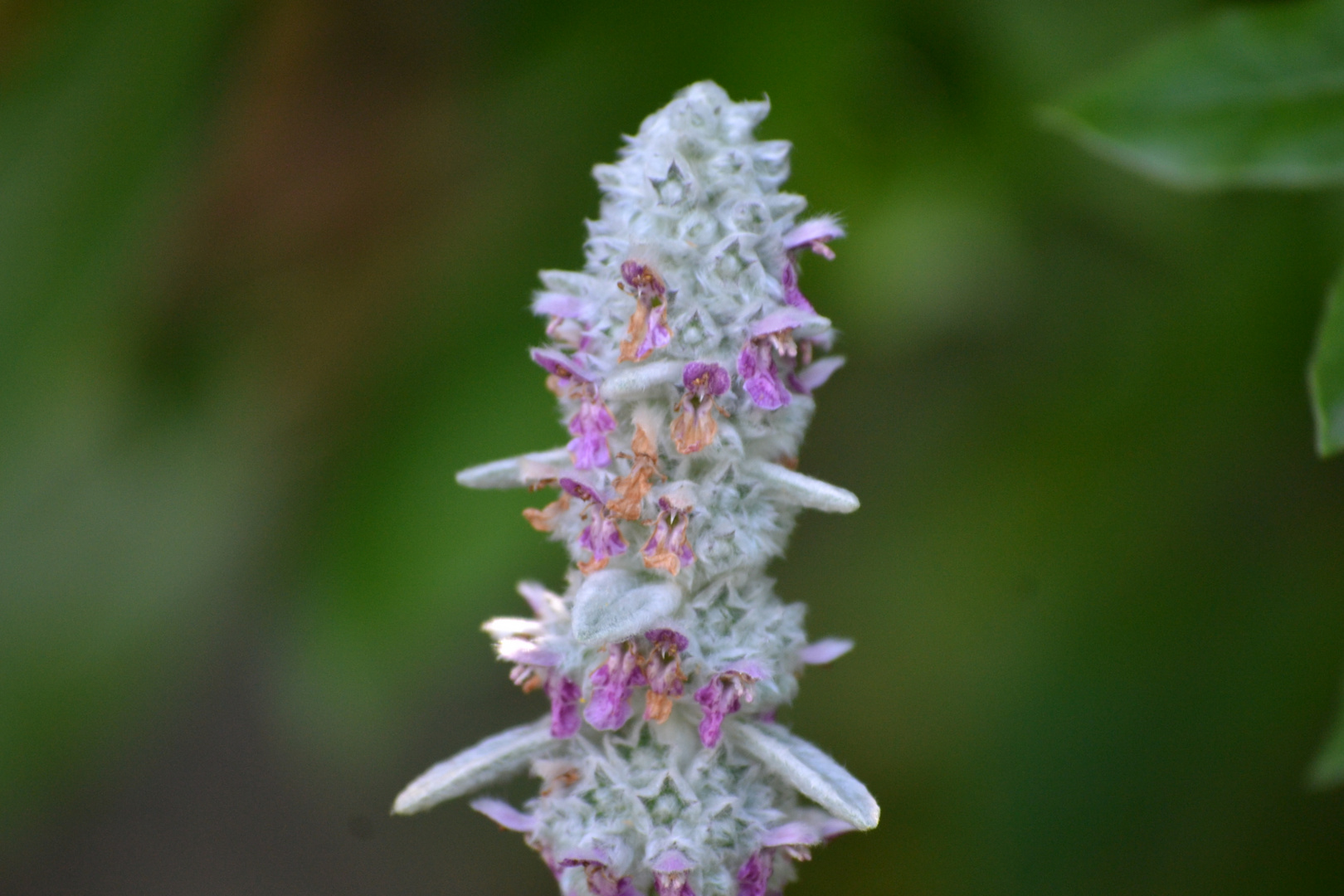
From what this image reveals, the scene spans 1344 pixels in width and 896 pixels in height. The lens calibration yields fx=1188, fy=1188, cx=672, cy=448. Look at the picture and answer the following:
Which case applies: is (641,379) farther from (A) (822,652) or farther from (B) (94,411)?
(B) (94,411)

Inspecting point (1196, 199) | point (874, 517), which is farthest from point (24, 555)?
point (1196, 199)

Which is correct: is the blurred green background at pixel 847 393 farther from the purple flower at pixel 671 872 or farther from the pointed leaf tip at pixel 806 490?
the purple flower at pixel 671 872

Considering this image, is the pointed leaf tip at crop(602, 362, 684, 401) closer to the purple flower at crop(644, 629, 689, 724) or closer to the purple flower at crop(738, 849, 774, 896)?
the purple flower at crop(644, 629, 689, 724)

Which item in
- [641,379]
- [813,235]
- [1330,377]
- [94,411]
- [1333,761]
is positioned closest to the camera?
[641,379]

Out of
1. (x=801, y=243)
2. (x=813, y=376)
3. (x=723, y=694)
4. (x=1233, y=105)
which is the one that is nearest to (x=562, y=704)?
(x=723, y=694)

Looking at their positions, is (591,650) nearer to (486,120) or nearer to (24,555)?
(486,120)

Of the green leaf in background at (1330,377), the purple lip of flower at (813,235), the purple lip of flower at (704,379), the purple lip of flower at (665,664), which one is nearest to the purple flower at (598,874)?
the purple lip of flower at (665,664)
